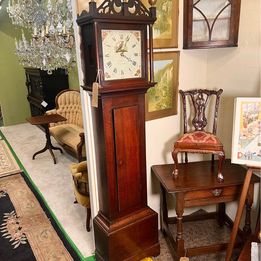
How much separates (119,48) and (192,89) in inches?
35.3

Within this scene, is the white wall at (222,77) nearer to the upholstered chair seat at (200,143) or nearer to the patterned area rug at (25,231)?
the upholstered chair seat at (200,143)

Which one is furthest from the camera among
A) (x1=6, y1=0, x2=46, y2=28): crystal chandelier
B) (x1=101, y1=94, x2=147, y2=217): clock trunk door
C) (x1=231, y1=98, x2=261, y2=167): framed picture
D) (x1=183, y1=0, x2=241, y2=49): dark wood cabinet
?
(x1=6, y1=0, x2=46, y2=28): crystal chandelier

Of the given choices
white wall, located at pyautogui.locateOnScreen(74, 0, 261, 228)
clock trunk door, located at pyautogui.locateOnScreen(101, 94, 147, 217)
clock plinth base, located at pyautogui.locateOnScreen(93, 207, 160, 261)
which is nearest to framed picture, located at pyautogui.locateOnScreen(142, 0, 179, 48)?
white wall, located at pyautogui.locateOnScreen(74, 0, 261, 228)

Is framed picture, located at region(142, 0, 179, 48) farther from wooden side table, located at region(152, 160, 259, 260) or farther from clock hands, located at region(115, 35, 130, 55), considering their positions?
wooden side table, located at region(152, 160, 259, 260)

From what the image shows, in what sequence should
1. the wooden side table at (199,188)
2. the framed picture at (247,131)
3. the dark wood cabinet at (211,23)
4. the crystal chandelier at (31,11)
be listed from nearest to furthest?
1. the framed picture at (247,131)
2. the wooden side table at (199,188)
3. the dark wood cabinet at (211,23)
4. the crystal chandelier at (31,11)

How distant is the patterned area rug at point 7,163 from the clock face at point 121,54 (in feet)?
9.36

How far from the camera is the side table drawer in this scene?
173 cm

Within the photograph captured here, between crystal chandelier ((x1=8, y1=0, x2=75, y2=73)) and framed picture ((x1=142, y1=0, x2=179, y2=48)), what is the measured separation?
1.92 m

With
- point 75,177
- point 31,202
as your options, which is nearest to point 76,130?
point 31,202

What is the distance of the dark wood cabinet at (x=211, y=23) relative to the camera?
1833mm

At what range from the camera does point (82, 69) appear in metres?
1.64

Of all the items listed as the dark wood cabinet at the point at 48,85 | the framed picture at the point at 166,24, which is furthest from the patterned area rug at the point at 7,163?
the framed picture at the point at 166,24

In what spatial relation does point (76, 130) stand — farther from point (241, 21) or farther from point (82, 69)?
point (241, 21)

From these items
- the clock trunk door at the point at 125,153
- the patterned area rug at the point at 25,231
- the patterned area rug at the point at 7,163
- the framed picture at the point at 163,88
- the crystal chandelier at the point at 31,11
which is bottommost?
the patterned area rug at the point at 25,231
